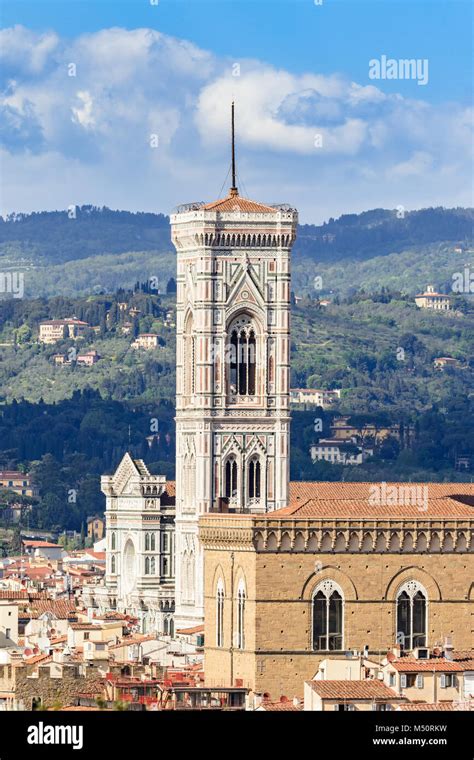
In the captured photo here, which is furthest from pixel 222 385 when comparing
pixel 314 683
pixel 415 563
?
pixel 314 683

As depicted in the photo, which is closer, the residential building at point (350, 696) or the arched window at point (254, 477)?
the residential building at point (350, 696)

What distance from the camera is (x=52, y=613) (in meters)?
138

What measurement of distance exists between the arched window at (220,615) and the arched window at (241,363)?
1270 inches

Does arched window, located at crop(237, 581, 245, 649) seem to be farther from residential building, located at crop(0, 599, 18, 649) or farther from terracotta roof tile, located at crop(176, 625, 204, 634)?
terracotta roof tile, located at crop(176, 625, 204, 634)

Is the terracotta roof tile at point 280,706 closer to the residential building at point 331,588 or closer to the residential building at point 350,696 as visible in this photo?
the residential building at point 350,696

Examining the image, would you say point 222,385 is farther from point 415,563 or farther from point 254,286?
point 415,563

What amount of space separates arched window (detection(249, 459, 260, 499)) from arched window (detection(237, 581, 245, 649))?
3255cm

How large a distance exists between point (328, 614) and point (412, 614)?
2448mm

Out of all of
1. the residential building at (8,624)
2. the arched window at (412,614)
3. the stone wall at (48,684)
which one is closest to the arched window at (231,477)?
the residential building at (8,624)

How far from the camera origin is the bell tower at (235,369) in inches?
5251

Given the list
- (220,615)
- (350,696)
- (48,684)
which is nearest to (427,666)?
(350,696)

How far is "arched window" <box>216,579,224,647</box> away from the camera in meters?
102
